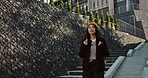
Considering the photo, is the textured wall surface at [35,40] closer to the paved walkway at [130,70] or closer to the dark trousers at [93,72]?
the paved walkway at [130,70]

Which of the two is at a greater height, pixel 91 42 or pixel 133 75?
pixel 91 42

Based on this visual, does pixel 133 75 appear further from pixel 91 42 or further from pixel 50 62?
pixel 91 42

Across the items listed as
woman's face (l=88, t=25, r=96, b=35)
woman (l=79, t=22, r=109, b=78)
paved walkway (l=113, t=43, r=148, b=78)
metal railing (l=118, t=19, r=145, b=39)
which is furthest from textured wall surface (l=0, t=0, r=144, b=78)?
metal railing (l=118, t=19, r=145, b=39)

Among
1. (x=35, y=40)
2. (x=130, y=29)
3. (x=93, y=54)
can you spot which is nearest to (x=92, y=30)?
(x=93, y=54)

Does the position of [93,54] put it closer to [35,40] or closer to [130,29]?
[35,40]

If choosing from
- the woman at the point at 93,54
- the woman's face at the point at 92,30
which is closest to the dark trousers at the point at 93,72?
the woman at the point at 93,54

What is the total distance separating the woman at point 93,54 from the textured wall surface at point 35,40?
3.54 metres

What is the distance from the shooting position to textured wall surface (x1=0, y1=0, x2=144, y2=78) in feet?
24.2

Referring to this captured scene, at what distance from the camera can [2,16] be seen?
7.83 m

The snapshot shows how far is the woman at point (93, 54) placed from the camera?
152 inches

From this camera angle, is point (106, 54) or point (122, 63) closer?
point (106, 54)

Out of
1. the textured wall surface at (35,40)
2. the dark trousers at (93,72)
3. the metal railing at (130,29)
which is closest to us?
the dark trousers at (93,72)

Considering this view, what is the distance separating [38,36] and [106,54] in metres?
5.72

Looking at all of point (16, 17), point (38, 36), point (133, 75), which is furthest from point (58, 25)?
point (133, 75)
